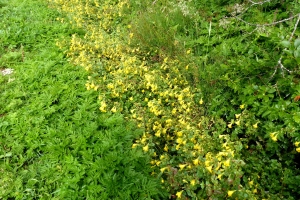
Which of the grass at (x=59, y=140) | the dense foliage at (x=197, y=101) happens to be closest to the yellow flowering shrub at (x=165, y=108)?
the dense foliage at (x=197, y=101)

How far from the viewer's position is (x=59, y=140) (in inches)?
116

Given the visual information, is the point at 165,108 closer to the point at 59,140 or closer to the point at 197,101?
the point at 197,101

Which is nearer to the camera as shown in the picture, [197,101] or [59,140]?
[59,140]

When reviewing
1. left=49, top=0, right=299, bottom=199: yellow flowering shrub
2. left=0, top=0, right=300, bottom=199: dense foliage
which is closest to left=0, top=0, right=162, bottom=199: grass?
left=0, top=0, right=300, bottom=199: dense foliage

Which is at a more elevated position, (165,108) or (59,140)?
(165,108)

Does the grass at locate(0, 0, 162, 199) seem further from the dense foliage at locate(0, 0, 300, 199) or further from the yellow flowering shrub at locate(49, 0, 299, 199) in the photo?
the yellow flowering shrub at locate(49, 0, 299, 199)

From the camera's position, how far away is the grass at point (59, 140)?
8.05 feet

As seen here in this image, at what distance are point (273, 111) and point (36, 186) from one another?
7.96 ft

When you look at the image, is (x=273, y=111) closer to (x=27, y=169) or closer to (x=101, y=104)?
(x=101, y=104)

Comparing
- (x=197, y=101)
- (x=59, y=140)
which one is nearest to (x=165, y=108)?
(x=197, y=101)

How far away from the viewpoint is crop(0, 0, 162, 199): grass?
2455 millimetres

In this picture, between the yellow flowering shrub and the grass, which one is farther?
the grass

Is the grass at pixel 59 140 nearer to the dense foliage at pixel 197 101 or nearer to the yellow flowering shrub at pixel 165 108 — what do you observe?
the dense foliage at pixel 197 101

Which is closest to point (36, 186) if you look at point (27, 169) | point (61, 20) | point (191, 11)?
point (27, 169)
